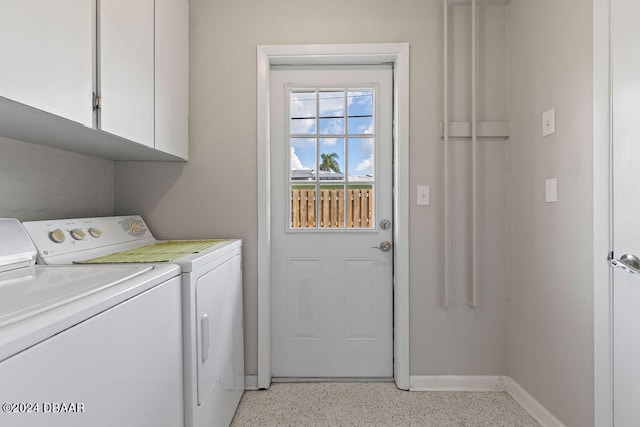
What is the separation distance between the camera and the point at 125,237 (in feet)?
5.71

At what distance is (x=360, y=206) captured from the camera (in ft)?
7.13

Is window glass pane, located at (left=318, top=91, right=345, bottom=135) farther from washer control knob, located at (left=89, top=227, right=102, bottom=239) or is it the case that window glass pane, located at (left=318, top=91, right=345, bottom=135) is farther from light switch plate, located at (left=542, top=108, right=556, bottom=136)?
washer control knob, located at (left=89, top=227, right=102, bottom=239)

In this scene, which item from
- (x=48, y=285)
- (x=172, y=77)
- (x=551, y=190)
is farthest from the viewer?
(x=172, y=77)

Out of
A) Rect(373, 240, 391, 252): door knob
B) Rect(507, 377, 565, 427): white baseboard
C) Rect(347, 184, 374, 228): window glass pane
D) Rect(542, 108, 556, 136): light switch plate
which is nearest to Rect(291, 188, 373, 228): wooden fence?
Rect(347, 184, 374, 228): window glass pane

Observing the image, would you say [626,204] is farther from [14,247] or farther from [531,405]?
[14,247]

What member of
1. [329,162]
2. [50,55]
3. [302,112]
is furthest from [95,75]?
[329,162]

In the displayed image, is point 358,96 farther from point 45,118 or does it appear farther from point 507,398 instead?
point 507,398

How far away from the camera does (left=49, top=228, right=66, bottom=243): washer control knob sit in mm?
1307

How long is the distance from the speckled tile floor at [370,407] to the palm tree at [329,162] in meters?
1.36

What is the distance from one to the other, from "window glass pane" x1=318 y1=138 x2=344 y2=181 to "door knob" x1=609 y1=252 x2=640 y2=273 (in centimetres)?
139

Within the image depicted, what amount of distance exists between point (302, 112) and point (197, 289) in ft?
4.43

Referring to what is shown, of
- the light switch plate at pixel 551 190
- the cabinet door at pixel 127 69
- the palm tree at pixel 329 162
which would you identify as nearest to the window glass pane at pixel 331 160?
the palm tree at pixel 329 162

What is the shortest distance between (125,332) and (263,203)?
1.28 m

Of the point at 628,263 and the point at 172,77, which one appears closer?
the point at 628,263
